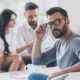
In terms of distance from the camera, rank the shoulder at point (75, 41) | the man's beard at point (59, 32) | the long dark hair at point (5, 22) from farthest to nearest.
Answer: the long dark hair at point (5, 22) → the man's beard at point (59, 32) → the shoulder at point (75, 41)

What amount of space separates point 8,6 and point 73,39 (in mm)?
986

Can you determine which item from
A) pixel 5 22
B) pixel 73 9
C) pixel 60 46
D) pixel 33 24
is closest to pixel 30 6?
pixel 33 24

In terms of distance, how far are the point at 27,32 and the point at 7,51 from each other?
0.30 m

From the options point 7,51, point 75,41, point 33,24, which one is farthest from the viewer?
point 33,24

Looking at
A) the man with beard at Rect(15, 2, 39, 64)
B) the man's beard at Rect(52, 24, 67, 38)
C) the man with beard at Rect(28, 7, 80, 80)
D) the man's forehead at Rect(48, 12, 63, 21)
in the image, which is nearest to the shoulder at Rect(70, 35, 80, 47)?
the man with beard at Rect(28, 7, 80, 80)

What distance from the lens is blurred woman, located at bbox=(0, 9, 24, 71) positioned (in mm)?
2135

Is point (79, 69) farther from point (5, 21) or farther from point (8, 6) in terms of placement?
point (8, 6)

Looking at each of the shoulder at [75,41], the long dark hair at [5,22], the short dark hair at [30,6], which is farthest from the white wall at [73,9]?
the shoulder at [75,41]

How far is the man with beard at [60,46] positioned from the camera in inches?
58.5

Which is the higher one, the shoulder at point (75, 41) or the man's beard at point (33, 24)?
the man's beard at point (33, 24)

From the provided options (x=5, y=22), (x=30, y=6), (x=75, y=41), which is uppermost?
(x=30, y=6)

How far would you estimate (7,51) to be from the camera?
7.03 feet

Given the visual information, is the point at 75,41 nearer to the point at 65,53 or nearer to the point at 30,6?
the point at 65,53

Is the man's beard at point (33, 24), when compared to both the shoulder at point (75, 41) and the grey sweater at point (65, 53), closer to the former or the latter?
the grey sweater at point (65, 53)
